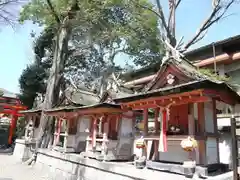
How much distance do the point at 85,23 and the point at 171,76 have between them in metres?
→ 15.9

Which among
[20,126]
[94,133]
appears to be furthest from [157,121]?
[20,126]

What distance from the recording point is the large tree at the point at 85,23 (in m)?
20.1

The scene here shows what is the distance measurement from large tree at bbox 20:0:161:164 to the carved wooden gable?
1261 cm

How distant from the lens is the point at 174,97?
770cm

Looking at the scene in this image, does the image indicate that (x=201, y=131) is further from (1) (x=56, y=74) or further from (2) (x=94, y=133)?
(1) (x=56, y=74)

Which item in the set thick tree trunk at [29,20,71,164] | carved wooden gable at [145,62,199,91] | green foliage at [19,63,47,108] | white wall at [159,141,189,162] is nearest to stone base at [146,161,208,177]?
white wall at [159,141,189,162]

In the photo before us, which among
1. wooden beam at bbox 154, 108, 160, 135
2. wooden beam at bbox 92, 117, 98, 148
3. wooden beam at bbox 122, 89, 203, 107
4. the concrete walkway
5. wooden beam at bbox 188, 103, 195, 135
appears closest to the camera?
wooden beam at bbox 122, 89, 203, 107

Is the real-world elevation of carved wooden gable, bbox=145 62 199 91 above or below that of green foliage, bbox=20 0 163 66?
below

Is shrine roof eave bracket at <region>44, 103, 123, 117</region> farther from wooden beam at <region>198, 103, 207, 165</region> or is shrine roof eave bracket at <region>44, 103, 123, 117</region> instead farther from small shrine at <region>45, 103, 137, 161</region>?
wooden beam at <region>198, 103, 207, 165</region>

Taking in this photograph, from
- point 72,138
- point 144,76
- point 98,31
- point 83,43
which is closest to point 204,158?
point 72,138

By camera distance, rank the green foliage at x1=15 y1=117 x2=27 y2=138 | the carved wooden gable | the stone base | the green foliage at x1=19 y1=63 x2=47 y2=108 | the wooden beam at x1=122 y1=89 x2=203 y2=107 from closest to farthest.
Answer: the stone base
the wooden beam at x1=122 y1=89 x2=203 y2=107
the carved wooden gable
the green foliage at x1=19 y1=63 x2=47 y2=108
the green foliage at x1=15 y1=117 x2=27 y2=138

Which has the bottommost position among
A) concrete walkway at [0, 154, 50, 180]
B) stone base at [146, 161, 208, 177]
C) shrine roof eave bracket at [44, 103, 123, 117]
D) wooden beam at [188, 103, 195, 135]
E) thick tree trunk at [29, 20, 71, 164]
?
concrete walkway at [0, 154, 50, 180]

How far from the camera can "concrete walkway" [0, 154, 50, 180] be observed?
13.5 metres

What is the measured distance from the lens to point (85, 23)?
22.0 metres
